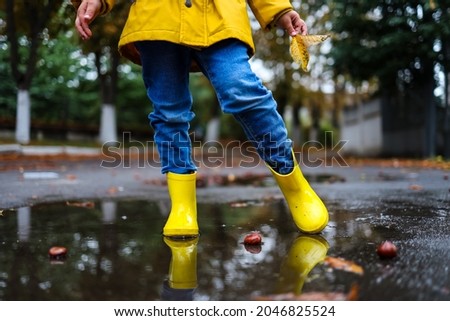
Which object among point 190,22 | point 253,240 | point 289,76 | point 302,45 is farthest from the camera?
point 289,76

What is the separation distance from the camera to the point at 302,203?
2.55 m

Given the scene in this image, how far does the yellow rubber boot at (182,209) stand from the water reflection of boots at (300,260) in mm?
498

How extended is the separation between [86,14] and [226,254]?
1.23 m

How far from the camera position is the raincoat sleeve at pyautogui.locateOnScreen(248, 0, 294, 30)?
102 inches

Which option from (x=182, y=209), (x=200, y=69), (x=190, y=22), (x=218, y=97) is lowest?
(x=182, y=209)

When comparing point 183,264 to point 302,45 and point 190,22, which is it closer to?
point 190,22

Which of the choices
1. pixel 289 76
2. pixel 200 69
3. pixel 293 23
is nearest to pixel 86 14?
pixel 200 69

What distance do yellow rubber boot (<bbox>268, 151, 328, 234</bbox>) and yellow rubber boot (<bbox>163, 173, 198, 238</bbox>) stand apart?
424 mm

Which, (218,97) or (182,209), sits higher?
(218,97)

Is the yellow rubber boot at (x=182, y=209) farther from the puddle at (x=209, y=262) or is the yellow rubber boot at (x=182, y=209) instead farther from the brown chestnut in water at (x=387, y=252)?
the brown chestnut in water at (x=387, y=252)

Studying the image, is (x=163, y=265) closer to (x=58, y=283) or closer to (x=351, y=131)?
(x=58, y=283)

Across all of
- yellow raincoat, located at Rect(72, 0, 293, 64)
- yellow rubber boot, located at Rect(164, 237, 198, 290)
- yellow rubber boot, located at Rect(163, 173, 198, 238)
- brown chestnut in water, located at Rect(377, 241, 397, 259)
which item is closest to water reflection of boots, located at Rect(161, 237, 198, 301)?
yellow rubber boot, located at Rect(164, 237, 198, 290)

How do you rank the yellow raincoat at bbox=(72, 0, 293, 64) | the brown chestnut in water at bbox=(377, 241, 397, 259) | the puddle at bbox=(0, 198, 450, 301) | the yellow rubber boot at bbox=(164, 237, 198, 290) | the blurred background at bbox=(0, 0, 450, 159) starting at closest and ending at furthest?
the puddle at bbox=(0, 198, 450, 301) < the yellow rubber boot at bbox=(164, 237, 198, 290) < the brown chestnut in water at bbox=(377, 241, 397, 259) < the yellow raincoat at bbox=(72, 0, 293, 64) < the blurred background at bbox=(0, 0, 450, 159)

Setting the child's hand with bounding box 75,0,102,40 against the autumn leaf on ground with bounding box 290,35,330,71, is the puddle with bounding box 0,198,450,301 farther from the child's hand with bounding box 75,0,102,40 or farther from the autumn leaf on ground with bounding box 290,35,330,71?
the child's hand with bounding box 75,0,102,40
